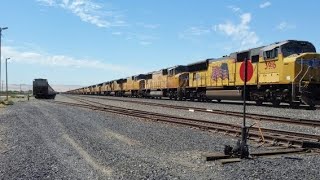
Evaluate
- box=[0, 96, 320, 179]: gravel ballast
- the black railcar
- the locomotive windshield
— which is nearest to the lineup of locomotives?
the locomotive windshield

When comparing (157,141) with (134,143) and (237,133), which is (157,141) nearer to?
(134,143)

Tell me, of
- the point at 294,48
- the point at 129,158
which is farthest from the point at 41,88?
the point at 129,158

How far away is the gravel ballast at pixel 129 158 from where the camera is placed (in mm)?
8109

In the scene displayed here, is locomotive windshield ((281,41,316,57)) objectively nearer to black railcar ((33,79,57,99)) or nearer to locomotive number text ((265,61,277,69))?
locomotive number text ((265,61,277,69))

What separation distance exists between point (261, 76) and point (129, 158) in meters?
18.0

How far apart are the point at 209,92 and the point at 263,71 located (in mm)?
8787

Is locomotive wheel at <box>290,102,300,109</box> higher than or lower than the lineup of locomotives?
lower

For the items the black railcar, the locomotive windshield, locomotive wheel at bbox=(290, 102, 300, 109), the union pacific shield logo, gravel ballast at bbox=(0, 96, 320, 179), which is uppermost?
the locomotive windshield

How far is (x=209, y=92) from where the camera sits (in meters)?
34.6

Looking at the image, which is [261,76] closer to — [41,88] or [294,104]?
[294,104]

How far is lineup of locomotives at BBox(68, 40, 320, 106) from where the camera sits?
23172mm

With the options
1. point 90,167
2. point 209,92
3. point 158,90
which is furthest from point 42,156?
point 158,90

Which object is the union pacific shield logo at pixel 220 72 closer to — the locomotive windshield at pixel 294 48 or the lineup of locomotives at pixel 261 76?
the lineup of locomotives at pixel 261 76

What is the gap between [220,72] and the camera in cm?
3281
